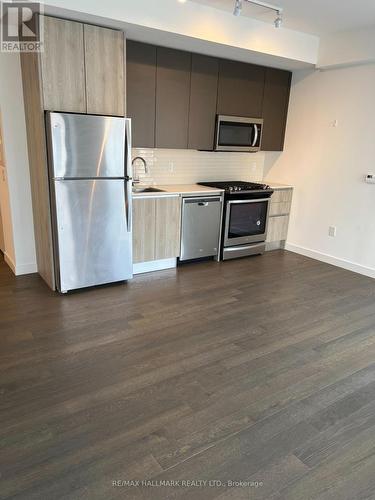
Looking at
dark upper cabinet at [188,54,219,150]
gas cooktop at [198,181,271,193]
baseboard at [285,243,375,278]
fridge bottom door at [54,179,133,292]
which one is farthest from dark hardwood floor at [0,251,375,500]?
dark upper cabinet at [188,54,219,150]

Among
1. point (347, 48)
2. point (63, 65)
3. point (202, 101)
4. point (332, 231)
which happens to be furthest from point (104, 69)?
point (332, 231)

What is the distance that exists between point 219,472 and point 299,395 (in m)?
0.79

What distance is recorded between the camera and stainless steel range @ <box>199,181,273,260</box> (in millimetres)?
4656

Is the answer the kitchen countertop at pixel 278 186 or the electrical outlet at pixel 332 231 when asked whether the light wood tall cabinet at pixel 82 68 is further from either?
the electrical outlet at pixel 332 231

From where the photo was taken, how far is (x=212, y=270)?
4.47 m

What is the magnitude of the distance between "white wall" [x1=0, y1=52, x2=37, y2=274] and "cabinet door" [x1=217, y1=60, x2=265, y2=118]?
90.3 inches

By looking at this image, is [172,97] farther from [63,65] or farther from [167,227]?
[167,227]

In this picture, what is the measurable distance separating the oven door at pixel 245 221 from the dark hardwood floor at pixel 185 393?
116 cm

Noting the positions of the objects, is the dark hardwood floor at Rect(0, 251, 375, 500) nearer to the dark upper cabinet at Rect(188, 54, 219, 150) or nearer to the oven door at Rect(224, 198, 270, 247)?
the oven door at Rect(224, 198, 270, 247)

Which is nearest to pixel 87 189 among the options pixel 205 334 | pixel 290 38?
pixel 205 334

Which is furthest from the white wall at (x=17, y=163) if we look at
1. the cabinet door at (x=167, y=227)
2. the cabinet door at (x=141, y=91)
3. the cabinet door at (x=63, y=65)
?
the cabinet door at (x=167, y=227)

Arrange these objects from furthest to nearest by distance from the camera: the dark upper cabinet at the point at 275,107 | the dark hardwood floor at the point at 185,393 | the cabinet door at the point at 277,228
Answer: the cabinet door at the point at 277,228, the dark upper cabinet at the point at 275,107, the dark hardwood floor at the point at 185,393

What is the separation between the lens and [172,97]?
4.17 metres

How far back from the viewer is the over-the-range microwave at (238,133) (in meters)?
4.61
